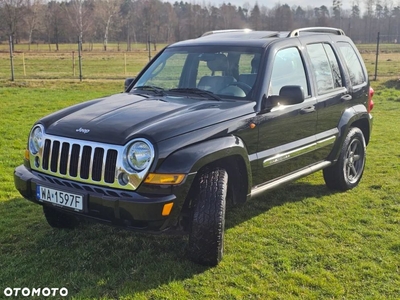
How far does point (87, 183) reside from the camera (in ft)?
12.1

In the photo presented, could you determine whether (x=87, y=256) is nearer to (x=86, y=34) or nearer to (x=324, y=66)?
(x=324, y=66)

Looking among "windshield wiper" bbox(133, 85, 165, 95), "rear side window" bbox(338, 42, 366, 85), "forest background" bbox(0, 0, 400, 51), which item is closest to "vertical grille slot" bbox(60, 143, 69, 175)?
"windshield wiper" bbox(133, 85, 165, 95)

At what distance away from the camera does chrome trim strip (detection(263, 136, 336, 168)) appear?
4609 millimetres

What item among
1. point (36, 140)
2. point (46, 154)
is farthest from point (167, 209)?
point (36, 140)

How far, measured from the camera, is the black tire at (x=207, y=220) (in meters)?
3.73

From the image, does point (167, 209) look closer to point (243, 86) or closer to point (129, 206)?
point (129, 206)

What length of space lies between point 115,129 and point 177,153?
1.77 feet

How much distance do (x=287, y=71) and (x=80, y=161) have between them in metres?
2.40

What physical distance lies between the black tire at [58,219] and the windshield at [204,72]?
155 centimetres

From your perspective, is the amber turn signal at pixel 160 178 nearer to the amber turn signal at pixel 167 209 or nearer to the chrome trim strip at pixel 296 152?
the amber turn signal at pixel 167 209

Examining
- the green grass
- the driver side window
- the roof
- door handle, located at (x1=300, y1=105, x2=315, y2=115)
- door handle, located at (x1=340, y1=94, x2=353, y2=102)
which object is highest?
the roof

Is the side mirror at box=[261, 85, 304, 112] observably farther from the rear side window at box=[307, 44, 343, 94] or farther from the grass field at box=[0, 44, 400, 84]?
the grass field at box=[0, 44, 400, 84]

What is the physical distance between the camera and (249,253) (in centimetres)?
423

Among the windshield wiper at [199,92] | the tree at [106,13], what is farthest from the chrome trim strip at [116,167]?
the tree at [106,13]
